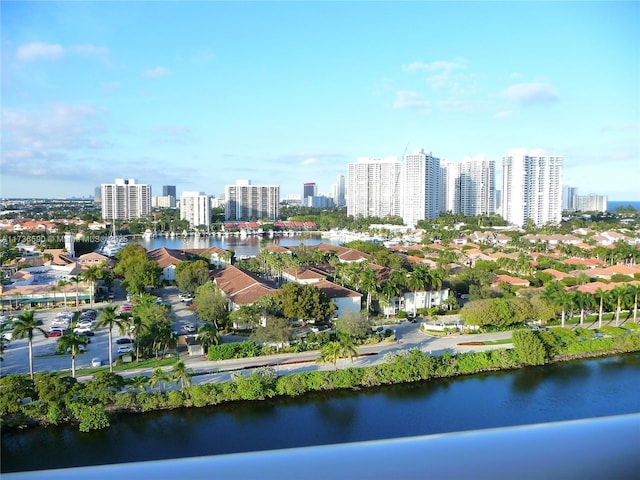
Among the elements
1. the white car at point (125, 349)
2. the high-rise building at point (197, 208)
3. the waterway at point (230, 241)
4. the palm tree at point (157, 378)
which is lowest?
the white car at point (125, 349)

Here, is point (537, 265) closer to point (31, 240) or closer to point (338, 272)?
point (338, 272)

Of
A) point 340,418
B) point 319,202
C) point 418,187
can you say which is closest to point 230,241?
point 418,187

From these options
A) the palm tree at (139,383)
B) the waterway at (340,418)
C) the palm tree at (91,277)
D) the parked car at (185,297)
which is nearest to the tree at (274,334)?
the waterway at (340,418)

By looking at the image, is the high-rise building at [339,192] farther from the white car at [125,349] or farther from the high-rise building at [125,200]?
the white car at [125,349]

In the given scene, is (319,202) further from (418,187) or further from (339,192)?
(418,187)

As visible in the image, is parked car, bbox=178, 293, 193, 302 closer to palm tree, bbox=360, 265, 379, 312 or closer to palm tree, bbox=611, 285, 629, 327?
palm tree, bbox=360, 265, 379, 312

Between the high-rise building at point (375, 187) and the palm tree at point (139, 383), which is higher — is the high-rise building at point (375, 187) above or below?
above

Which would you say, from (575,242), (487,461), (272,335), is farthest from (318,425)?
(575,242)
